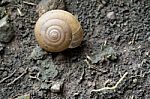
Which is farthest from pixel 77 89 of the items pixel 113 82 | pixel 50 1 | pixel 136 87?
pixel 50 1

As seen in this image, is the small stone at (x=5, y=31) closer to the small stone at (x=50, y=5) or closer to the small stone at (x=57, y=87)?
the small stone at (x=50, y=5)

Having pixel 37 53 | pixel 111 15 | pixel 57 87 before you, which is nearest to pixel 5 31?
pixel 37 53

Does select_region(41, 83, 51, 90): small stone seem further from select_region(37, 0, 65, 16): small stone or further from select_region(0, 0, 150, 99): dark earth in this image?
select_region(37, 0, 65, 16): small stone

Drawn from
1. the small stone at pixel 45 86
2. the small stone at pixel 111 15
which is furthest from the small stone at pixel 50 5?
the small stone at pixel 45 86

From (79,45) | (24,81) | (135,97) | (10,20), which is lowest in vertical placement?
(135,97)

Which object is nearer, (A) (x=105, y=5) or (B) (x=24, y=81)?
(B) (x=24, y=81)

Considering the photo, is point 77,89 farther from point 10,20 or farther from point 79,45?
point 10,20
